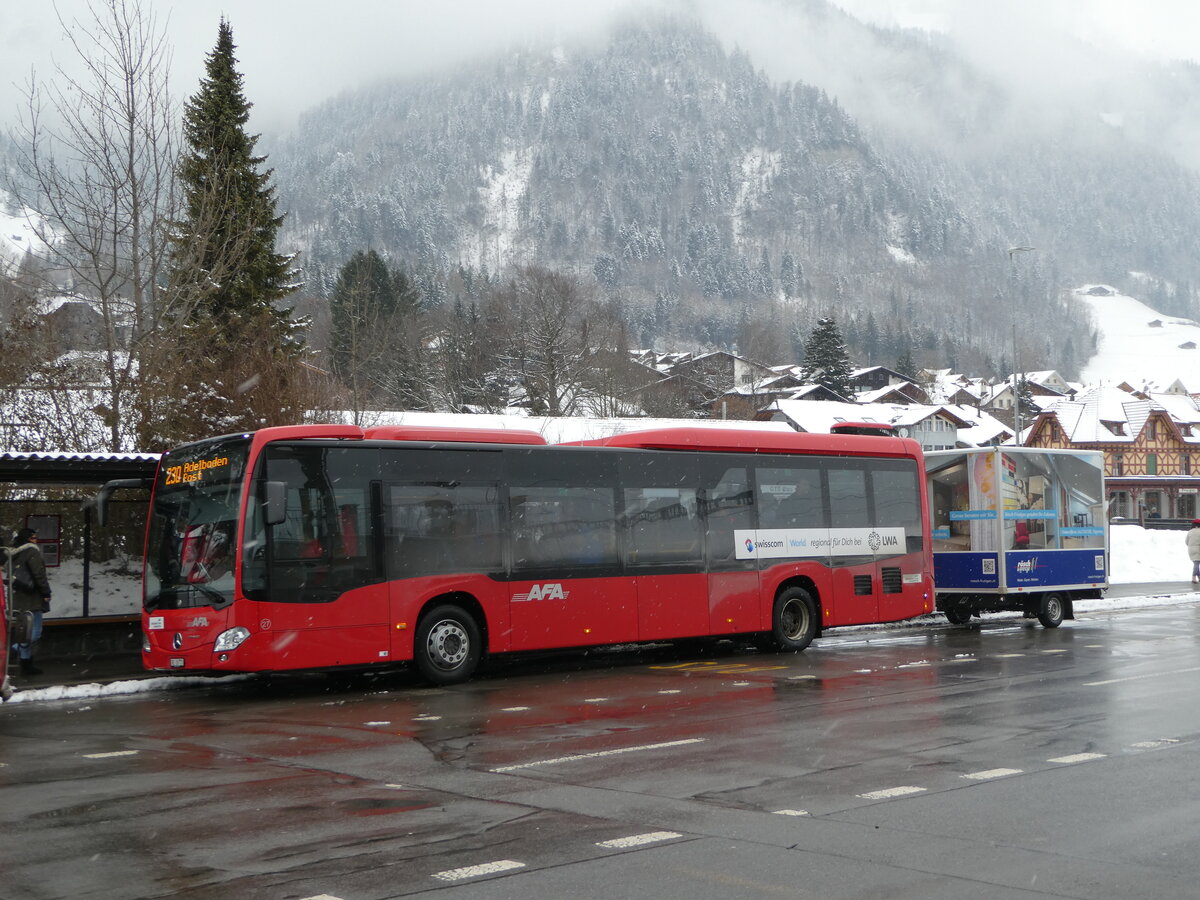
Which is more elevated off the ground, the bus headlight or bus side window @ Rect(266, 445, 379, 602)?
bus side window @ Rect(266, 445, 379, 602)

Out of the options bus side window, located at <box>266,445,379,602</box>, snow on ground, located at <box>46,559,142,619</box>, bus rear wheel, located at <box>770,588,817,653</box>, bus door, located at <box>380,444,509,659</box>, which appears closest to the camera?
bus side window, located at <box>266,445,379,602</box>

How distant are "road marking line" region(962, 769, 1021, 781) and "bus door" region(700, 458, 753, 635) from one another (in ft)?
30.8

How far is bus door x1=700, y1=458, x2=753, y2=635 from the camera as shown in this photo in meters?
18.5

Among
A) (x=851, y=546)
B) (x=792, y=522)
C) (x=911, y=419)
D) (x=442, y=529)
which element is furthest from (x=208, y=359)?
(x=911, y=419)

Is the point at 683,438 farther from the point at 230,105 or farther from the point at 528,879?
the point at 230,105

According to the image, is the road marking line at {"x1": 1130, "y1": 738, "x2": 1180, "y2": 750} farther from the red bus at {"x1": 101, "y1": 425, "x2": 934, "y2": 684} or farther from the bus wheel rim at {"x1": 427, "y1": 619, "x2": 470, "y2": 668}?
the bus wheel rim at {"x1": 427, "y1": 619, "x2": 470, "y2": 668}

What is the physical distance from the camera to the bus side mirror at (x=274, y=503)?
14.1m

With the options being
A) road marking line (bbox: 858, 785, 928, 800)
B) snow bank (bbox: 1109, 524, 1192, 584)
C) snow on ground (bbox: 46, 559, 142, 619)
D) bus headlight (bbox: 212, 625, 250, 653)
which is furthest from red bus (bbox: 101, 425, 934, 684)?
snow bank (bbox: 1109, 524, 1192, 584)

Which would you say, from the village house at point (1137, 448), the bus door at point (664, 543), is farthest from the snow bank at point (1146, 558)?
the village house at point (1137, 448)

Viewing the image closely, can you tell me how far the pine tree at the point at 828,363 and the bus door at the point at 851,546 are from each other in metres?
105

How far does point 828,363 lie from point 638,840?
121 meters

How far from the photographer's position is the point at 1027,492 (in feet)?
77.7

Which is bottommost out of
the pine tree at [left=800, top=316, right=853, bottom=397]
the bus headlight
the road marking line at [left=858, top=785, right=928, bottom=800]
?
the road marking line at [left=858, top=785, right=928, bottom=800]

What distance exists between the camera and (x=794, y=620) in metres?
19.8
